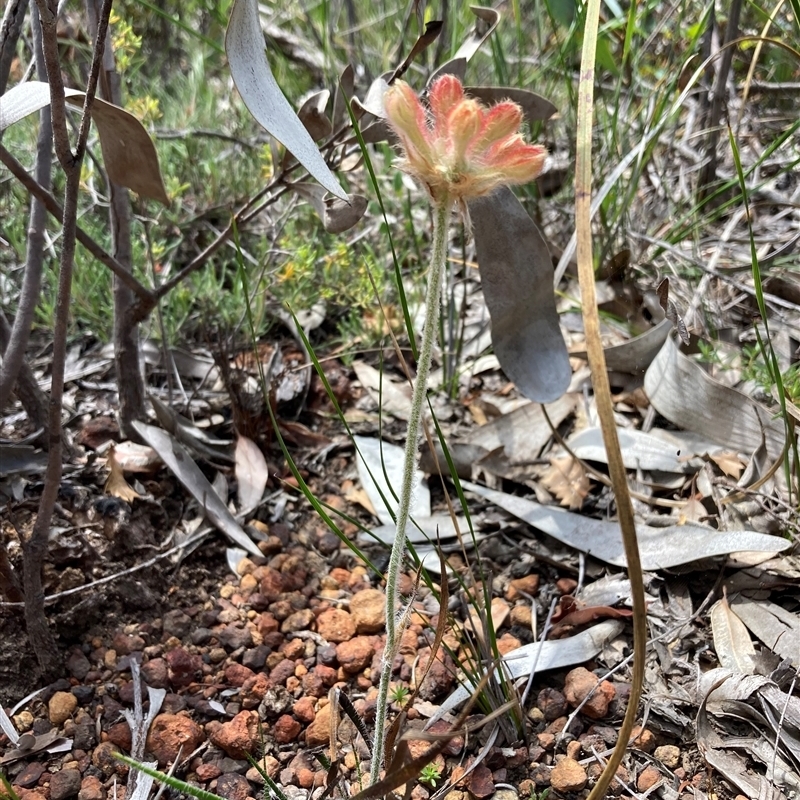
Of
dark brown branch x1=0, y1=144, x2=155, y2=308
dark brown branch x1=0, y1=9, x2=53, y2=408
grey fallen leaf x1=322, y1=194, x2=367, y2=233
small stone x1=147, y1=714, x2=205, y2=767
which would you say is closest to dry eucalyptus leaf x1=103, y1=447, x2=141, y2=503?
dark brown branch x1=0, y1=9, x2=53, y2=408

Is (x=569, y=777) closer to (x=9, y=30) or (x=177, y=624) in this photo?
(x=177, y=624)

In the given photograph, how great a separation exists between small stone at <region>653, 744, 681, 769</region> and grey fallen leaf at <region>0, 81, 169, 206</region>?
1209mm

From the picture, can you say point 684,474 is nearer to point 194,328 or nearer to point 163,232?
point 194,328

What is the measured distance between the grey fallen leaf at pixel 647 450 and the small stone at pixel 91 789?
1.11 m

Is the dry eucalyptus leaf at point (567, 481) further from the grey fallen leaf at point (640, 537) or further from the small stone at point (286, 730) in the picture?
the small stone at point (286, 730)

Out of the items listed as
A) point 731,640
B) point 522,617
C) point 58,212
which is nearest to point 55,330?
point 58,212

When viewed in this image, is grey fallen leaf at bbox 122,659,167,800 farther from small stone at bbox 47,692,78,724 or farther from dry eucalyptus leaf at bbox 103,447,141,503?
dry eucalyptus leaf at bbox 103,447,141,503

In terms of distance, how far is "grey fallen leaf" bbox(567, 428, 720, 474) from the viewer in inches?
62.4

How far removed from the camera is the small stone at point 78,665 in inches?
49.4

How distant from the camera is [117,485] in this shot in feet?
4.85

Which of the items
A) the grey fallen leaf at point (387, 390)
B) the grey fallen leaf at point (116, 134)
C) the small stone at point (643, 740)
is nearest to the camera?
the grey fallen leaf at point (116, 134)

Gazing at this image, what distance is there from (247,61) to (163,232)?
150 cm

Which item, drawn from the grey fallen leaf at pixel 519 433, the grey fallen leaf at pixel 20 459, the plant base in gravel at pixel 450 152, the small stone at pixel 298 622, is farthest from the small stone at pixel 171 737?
the grey fallen leaf at pixel 519 433

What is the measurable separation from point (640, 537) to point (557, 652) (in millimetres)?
314
